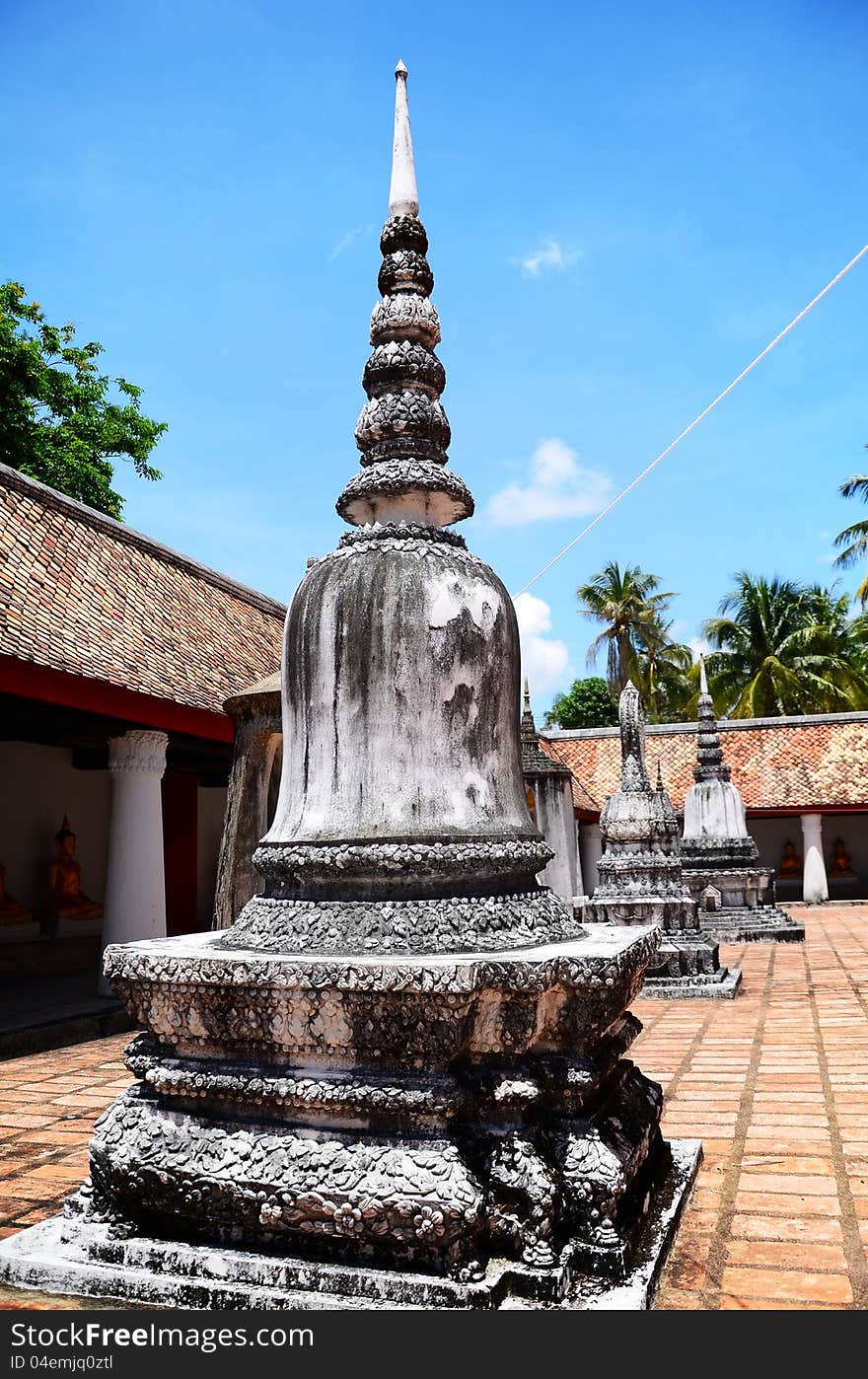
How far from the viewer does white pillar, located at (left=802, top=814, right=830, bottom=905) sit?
22.1 meters

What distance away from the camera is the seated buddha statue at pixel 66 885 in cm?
1197

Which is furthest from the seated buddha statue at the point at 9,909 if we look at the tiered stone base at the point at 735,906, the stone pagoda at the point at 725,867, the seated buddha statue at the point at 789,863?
the seated buddha statue at the point at 789,863

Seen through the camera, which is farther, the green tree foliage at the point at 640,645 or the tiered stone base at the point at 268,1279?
the green tree foliage at the point at 640,645

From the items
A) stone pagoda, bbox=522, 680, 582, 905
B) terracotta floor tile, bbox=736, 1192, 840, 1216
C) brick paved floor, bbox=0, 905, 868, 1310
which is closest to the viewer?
brick paved floor, bbox=0, 905, 868, 1310

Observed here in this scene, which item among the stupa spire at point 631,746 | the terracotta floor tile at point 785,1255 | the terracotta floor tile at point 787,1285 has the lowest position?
the terracotta floor tile at point 785,1255

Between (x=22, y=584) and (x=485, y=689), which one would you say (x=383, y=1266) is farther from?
(x=22, y=584)

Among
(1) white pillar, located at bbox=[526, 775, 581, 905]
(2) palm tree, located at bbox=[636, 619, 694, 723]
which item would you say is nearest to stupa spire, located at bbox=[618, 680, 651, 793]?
(1) white pillar, located at bbox=[526, 775, 581, 905]

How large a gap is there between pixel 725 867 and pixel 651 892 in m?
5.34

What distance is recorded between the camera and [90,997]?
30.1ft

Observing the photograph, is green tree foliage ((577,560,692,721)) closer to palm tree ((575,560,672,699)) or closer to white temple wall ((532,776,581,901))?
palm tree ((575,560,672,699))

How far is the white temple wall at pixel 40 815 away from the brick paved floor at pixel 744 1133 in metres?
4.53

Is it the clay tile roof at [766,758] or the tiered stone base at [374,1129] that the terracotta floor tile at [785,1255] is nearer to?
the tiered stone base at [374,1129]

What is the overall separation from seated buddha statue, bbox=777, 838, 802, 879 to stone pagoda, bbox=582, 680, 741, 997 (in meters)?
15.5
